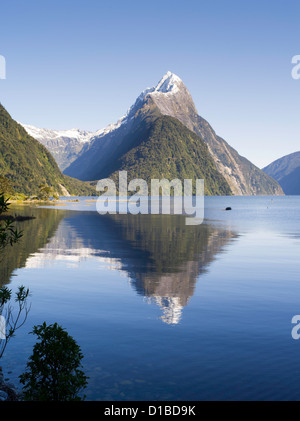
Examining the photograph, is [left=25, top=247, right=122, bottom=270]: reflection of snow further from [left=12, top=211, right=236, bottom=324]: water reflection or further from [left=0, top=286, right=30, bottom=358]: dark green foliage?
[left=0, top=286, right=30, bottom=358]: dark green foliage

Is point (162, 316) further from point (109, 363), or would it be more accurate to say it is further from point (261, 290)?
point (261, 290)

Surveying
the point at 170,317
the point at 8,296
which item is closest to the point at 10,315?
the point at 170,317

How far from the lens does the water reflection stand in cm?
3309

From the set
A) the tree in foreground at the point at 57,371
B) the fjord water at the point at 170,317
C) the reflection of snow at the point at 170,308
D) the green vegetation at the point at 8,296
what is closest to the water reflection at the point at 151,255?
the reflection of snow at the point at 170,308

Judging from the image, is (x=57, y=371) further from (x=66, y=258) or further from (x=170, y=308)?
(x=66, y=258)

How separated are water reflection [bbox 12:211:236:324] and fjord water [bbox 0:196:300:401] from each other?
0.63ft

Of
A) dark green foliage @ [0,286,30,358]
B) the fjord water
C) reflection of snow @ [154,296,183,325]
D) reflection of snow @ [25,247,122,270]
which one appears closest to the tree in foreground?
dark green foliage @ [0,286,30,358]

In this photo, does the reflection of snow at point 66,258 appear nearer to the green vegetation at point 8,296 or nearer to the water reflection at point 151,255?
the water reflection at point 151,255

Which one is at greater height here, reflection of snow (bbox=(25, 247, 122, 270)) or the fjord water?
reflection of snow (bbox=(25, 247, 122, 270))

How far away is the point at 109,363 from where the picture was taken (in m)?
18.9

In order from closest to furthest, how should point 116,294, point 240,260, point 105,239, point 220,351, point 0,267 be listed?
point 220,351, point 116,294, point 0,267, point 240,260, point 105,239

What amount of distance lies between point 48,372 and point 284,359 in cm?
1136

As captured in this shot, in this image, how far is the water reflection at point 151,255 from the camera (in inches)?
1303
